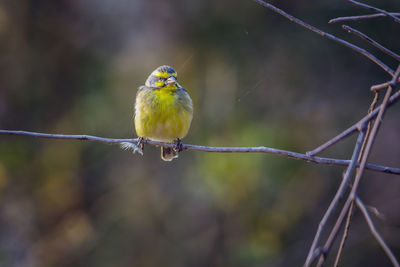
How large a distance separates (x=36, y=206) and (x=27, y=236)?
57 cm

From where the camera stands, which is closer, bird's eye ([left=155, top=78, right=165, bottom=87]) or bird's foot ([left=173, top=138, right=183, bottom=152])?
bird's foot ([left=173, top=138, right=183, bottom=152])

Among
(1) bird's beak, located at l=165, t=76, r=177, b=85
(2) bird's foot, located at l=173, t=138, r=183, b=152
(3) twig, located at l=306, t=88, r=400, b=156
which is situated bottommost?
(3) twig, located at l=306, t=88, r=400, b=156

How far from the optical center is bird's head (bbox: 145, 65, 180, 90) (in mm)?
4885

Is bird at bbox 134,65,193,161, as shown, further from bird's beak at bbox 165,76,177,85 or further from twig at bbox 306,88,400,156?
twig at bbox 306,88,400,156

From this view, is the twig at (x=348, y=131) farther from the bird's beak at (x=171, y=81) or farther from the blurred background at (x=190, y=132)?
the blurred background at (x=190, y=132)

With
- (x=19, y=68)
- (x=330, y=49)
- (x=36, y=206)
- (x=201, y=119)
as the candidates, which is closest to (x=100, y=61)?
(x=19, y=68)

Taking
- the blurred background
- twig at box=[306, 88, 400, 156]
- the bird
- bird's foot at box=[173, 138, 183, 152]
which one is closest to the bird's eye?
the bird

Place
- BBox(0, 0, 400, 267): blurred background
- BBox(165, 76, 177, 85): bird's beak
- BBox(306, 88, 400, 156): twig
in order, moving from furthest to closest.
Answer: BBox(0, 0, 400, 267): blurred background → BBox(165, 76, 177, 85): bird's beak → BBox(306, 88, 400, 156): twig

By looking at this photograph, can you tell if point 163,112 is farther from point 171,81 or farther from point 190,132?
point 190,132

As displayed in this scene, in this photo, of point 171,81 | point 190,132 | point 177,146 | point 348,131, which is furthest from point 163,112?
point 190,132

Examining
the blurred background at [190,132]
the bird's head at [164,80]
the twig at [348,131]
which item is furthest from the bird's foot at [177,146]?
the blurred background at [190,132]

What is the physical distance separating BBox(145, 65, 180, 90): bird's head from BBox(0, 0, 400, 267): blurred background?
125 inches

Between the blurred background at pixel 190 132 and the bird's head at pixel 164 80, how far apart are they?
318 centimetres

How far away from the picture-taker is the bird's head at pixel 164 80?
488 cm
